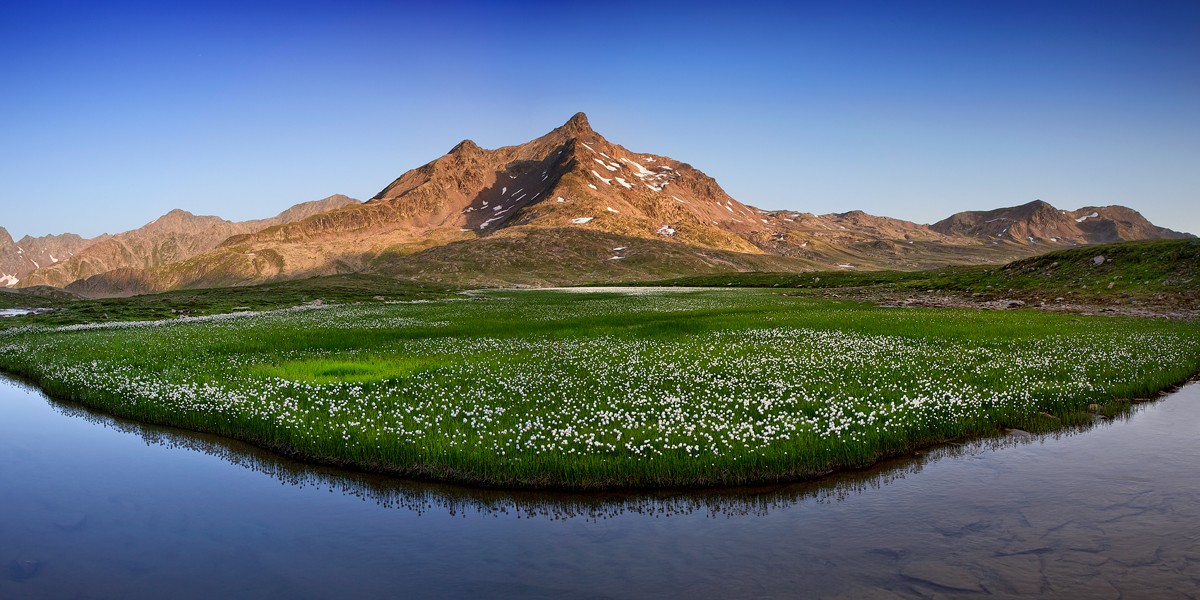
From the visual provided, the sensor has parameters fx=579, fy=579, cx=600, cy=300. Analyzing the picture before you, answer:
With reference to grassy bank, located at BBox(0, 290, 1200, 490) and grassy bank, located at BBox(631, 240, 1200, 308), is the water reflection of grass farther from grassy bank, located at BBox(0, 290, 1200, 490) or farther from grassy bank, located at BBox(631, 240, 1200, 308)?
grassy bank, located at BBox(631, 240, 1200, 308)

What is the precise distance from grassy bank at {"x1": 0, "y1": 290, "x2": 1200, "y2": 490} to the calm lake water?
2.47 feet

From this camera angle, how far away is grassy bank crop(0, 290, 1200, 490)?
1215 cm

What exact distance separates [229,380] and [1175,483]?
25084 mm

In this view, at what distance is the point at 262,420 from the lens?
15305 millimetres

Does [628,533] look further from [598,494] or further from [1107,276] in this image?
[1107,276]

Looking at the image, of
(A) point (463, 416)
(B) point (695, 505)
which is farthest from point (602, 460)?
(A) point (463, 416)

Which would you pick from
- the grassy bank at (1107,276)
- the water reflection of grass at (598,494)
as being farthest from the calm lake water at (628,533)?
the grassy bank at (1107,276)

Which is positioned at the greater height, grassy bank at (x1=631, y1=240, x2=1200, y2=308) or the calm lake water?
grassy bank at (x1=631, y1=240, x2=1200, y2=308)

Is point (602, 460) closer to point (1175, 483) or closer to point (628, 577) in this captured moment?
point (628, 577)

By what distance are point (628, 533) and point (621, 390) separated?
7.91 meters

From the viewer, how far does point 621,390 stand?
1722cm

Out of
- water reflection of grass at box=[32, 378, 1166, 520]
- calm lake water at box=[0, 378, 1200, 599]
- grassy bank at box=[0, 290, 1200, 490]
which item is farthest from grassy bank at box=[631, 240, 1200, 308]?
water reflection of grass at box=[32, 378, 1166, 520]

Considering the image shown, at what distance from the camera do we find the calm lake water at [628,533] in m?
7.83

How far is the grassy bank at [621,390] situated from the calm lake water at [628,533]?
0.75 meters
